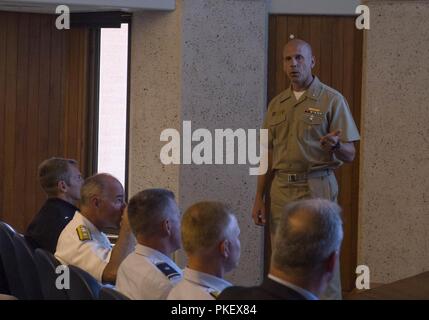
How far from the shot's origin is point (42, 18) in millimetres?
6848

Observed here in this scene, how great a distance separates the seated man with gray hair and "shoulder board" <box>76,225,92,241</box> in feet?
5.11

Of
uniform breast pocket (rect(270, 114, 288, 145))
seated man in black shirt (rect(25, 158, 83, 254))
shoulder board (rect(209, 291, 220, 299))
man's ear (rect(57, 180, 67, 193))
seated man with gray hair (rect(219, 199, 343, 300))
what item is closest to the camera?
seated man with gray hair (rect(219, 199, 343, 300))

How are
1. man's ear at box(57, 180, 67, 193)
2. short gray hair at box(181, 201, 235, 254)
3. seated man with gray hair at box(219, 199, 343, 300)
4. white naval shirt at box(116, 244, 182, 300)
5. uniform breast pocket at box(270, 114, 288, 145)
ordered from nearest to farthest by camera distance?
seated man with gray hair at box(219, 199, 343, 300), short gray hair at box(181, 201, 235, 254), white naval shirt at box(116, 244, 182, 300), man's ear at box(57, 180, 67, 193), uniform breast pocket at box(270, 114, 288, 145)

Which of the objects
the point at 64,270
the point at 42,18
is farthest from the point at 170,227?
the point at 42,18

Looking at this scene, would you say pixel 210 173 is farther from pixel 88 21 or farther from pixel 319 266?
pixel 319 266

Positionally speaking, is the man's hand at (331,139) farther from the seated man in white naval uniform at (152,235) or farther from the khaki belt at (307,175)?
the seated man in white naval uniform at (152,235)

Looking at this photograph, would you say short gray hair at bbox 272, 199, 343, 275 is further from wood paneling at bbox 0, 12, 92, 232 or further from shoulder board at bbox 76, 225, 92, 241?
wood paneling at bbox 0, 12, 92, 232

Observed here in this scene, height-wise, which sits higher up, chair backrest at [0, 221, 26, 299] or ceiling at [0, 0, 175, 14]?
ceiling at [0, 0, 175, 14]

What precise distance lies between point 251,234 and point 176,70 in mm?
1287

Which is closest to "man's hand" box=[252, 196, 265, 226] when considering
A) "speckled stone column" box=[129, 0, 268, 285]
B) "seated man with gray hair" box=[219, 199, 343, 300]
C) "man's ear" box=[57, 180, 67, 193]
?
"speckled stone column" box=[129, 0, 268, 285]

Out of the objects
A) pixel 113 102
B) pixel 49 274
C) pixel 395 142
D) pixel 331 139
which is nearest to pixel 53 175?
pixel 49 274

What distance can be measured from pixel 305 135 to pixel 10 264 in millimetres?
1843

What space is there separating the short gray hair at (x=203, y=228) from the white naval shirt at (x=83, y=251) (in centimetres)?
100

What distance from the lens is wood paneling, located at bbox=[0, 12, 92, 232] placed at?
6.84m
